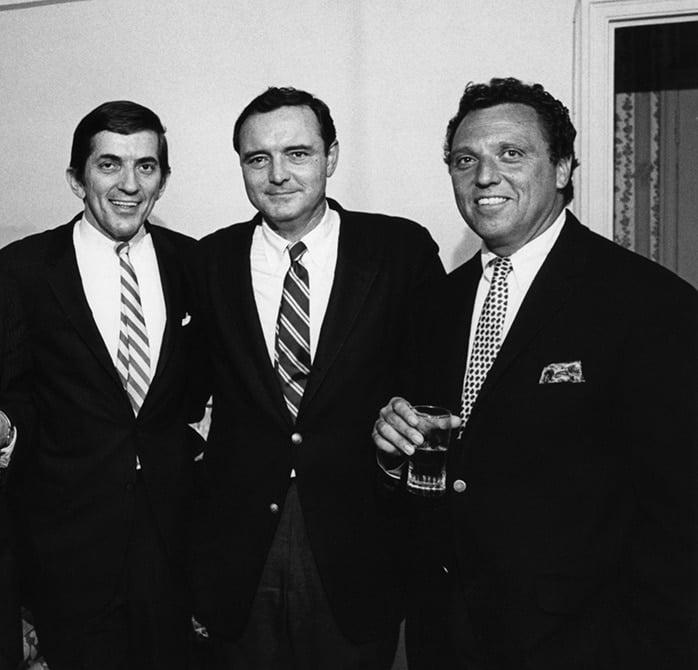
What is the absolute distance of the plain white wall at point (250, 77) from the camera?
2.71 m

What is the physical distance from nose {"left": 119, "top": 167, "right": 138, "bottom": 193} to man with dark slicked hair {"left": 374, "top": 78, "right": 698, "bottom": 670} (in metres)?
0.95

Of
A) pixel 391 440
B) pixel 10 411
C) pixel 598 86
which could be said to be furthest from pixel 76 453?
pixel 598 86

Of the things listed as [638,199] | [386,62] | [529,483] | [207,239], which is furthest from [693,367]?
[638,199]

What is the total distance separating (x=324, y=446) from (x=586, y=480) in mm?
633

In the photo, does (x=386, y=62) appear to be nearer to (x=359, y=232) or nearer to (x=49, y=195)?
(x=359, y=232)

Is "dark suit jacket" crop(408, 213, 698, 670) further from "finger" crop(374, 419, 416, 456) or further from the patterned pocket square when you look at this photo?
"finger" crop(374, 419, 416, 456)

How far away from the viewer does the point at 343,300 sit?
1.85 meters

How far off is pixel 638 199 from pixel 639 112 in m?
0.44

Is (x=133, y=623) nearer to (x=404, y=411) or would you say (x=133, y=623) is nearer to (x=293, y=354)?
(x=293, y=354)

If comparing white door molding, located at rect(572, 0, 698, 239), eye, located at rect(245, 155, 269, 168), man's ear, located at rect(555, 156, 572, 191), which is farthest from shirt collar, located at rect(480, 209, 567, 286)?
white door molding, located at rect(572, 0, 698, 239)

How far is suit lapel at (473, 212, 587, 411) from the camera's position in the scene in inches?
59.1

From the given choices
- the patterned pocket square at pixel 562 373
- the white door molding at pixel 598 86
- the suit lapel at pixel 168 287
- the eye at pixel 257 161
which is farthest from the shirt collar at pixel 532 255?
the white door molding at pixel 598 86

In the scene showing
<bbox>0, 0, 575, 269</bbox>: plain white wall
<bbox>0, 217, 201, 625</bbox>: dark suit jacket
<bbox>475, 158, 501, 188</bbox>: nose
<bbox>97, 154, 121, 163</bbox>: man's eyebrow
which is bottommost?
<bbox>0, 217, 201, 625</bbox>: dark suit jacket

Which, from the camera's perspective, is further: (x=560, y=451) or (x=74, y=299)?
(x=74, y=299)
